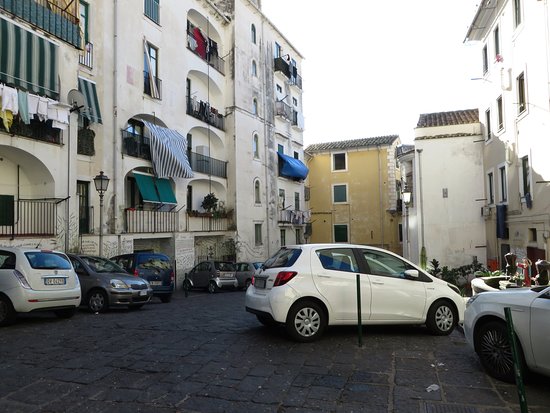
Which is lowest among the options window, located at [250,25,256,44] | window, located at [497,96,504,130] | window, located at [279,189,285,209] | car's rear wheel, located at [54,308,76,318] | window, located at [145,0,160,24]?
car's rear wheel, located at [54,308,76,318]

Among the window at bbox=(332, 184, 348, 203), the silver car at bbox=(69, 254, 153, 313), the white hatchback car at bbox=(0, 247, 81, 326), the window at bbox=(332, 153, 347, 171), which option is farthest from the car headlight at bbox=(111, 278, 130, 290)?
the window at bbox=(332, 153, 347, 171)

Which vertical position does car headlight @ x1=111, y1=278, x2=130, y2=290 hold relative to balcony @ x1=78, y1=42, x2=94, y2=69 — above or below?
below

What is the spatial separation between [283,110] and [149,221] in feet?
60.0

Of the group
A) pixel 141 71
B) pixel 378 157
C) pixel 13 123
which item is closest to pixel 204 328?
pixel 13 123

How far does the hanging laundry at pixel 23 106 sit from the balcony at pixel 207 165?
12.2 meters

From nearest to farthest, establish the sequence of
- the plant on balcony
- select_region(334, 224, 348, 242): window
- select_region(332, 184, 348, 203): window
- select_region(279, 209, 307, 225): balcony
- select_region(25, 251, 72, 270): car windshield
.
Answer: select_region(25, 251, 72, 270): car windshield, the plant on balcony, select_region(279, 209, 307, 225): balcony, select_region(334, 224, 348, 242): window, select_region(332, 184, 348, 203): window

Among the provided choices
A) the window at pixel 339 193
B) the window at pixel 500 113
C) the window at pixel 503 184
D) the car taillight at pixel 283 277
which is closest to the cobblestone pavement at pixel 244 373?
the car taillight at pixel 283 277

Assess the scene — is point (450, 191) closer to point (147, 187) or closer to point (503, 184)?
point (503, 184)

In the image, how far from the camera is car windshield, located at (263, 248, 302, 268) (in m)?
7.09

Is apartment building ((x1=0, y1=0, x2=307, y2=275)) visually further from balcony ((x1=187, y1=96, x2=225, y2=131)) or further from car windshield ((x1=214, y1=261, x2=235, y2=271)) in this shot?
car windshield ((x1=214, y1=261, x2=235, y2=271))

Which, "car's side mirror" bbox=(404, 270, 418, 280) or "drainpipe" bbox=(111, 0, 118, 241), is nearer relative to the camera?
"car's side mirror" bbox=(404, 270, 418, 280)

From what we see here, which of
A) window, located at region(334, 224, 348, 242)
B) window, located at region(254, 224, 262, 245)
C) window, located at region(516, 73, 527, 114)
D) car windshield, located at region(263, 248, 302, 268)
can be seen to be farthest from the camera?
window, located at region(334, 224, 348, 242)

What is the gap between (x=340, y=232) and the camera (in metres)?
41.9

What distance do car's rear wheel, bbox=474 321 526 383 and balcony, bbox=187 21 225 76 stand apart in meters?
23.6
